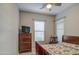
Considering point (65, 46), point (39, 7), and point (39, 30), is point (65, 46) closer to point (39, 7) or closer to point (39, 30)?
point (39, 30)

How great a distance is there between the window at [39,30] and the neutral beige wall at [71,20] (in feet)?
1.04

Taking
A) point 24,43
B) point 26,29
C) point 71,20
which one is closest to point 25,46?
point 24,43

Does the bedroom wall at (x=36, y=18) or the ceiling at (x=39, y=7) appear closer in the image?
the ceiling at (x=39, y=7)

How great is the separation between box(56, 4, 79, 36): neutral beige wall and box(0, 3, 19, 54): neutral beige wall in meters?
0.76

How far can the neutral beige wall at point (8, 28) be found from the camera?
1.50 m

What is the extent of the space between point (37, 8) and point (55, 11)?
1.03ft

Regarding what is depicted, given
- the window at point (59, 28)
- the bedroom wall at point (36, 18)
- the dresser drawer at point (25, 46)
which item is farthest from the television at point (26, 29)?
the window at point (59, 28)

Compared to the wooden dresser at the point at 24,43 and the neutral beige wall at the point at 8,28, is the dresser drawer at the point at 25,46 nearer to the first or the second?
the wooden dresser at the point at 24,43

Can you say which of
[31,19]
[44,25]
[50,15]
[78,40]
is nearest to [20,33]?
[31,19]

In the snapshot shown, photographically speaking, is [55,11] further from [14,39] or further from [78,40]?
[14,39]

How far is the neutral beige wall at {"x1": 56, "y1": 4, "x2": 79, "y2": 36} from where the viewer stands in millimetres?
1704

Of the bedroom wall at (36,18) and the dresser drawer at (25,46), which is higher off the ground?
the bedroom wall at (36,18)

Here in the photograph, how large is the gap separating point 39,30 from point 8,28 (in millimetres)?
532

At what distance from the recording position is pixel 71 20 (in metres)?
1.77
